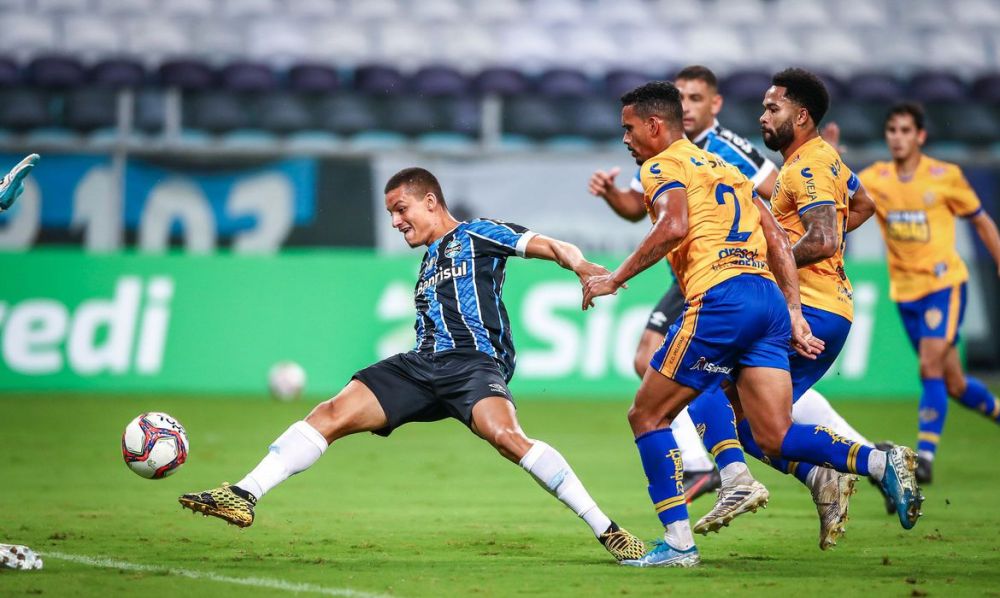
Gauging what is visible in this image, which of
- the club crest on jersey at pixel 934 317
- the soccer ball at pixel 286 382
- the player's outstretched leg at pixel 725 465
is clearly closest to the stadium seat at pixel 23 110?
the soccer ball at pixel 286 382

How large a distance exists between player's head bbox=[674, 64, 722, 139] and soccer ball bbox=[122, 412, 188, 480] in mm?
3782

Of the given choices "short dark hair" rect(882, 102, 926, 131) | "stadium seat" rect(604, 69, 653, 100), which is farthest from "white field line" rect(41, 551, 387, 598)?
"stadium seat" rect(604, 69, 653, 100)

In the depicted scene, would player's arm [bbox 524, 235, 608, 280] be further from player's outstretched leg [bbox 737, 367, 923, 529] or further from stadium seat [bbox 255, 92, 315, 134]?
stadium seat [bbox 255, 92, 315, 134]

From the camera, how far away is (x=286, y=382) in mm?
14953

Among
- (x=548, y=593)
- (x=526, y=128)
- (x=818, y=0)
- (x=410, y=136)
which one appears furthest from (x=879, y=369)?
(x=548, y=593)

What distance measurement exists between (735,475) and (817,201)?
4.77ft

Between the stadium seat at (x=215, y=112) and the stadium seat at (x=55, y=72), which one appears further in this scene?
the stadium seat at (x=55, y=72)

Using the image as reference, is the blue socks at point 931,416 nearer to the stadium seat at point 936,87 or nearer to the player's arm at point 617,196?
the player's arm at point 617,196

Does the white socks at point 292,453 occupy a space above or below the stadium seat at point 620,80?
below

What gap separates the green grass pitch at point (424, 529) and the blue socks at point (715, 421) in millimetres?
523

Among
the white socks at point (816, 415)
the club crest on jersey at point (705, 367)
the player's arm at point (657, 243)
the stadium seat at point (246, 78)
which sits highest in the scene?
the stadium seat at point (246, 78)

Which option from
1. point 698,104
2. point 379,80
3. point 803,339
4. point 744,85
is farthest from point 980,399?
point 379,80

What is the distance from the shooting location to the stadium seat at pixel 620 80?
18.5 m

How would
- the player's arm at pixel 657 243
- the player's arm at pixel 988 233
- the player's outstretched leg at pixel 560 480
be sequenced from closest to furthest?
the player's arm at pixel 657 243
the player's outstretched leg at pixel 560 480
the player's arm at pixel 988 233
